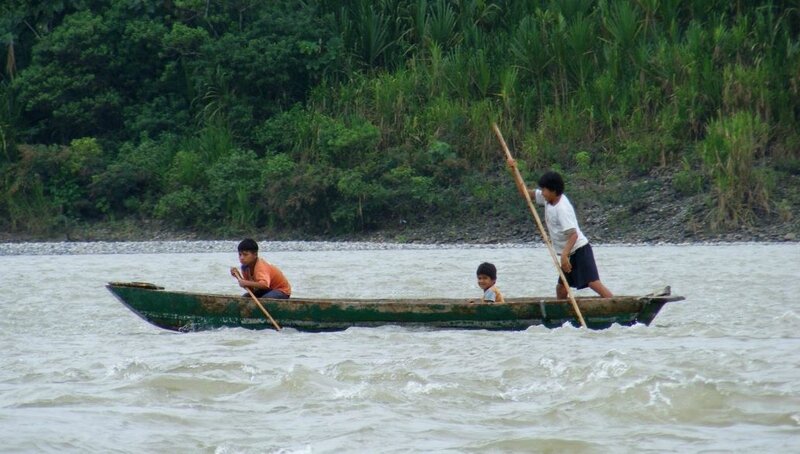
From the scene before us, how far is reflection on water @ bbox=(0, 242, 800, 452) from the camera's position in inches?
232

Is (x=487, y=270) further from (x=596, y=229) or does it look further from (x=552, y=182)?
(x=596, y=229)

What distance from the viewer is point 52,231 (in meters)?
23.7

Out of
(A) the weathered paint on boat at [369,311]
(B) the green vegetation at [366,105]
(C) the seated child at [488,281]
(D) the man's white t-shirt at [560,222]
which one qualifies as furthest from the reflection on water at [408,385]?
(B) the green vegetation at [366,105]

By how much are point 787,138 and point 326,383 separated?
1610cm

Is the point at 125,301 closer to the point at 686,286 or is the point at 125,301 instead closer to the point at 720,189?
the point at 686,286

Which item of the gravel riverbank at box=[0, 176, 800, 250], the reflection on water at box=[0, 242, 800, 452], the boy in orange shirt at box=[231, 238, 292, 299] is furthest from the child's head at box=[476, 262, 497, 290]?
the gravel riverbank at box=[0, 176, 800, 250]

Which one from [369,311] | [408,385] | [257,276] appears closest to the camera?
[408,385]

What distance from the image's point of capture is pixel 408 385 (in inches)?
283

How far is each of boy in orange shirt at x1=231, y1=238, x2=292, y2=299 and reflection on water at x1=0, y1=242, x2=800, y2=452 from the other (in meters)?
0.40

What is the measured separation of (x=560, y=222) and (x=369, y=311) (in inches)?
63.4

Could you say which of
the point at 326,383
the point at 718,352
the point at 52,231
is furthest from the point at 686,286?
the point at 52,231

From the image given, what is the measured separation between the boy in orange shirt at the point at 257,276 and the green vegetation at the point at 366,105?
1134cm

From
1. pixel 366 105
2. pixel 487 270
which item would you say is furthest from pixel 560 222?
pixel 366 105

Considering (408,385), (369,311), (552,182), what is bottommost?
(408,385)
